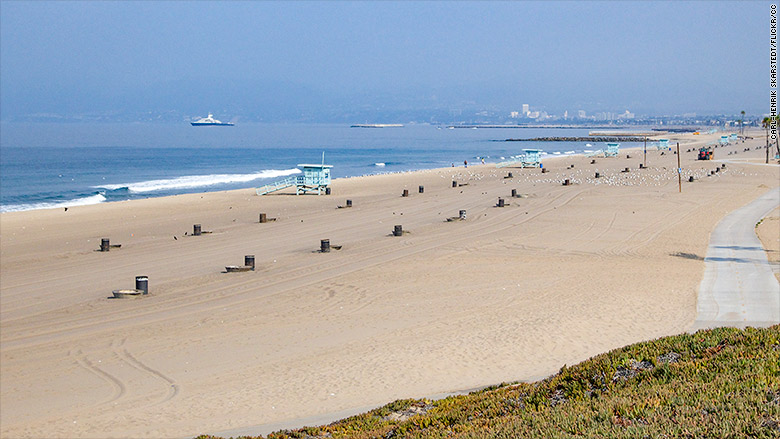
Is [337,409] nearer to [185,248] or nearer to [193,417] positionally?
[193,417]

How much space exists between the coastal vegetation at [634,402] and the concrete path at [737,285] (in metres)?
5.07

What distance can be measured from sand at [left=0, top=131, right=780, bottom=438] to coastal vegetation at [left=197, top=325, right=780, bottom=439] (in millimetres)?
2134

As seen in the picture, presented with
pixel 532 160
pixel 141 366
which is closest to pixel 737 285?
pixel 141 366

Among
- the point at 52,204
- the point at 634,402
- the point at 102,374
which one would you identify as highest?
the point at 634,402

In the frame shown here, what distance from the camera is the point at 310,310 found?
13.3 meters

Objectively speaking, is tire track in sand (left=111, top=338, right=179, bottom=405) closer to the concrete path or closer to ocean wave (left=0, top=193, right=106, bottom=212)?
the concrete path

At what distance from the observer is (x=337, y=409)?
8531mm

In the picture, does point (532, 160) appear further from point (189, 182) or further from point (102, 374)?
point (102, 374)

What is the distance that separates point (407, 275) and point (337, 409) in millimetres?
7917

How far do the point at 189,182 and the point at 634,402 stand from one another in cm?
5171

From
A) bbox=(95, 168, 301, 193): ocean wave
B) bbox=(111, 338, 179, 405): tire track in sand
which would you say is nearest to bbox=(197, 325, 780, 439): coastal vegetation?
bbox=(111, 338, 179, 405): tire track in sand

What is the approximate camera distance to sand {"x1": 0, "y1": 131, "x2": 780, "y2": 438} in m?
9.16

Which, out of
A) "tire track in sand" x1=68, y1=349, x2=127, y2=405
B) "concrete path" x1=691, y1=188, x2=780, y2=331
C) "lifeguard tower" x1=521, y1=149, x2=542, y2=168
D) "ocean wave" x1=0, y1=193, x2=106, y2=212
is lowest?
"tire track in sand" x1=68, y1=349, x2=127, y2=405

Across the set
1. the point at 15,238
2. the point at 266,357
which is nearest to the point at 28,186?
the point at 15,238
